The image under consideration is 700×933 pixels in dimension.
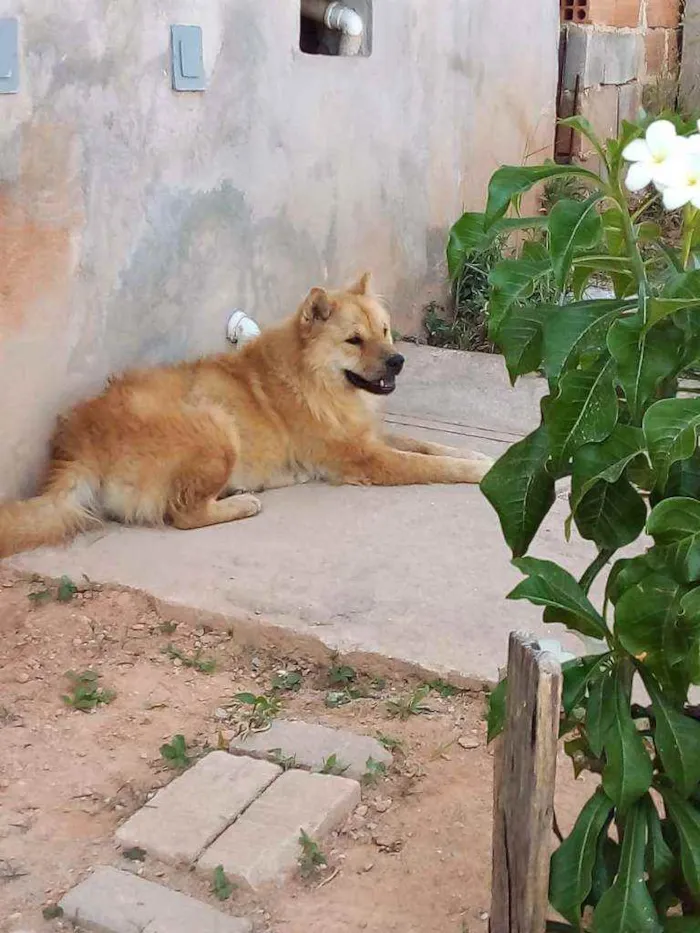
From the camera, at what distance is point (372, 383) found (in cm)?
482

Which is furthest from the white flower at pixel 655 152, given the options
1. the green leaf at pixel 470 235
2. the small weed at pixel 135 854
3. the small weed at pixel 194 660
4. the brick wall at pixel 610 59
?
the brick wall at pixel 610 59

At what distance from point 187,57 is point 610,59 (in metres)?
4.64

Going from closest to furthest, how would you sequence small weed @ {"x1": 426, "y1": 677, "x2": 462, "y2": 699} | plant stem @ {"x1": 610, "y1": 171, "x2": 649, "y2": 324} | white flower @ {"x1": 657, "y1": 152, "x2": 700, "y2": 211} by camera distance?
white flower @ {"x1": 657, "y1": 152, "x2": 700, "y2": 211}
plant stem @ {"x1": 610, "y1": 171, "x2": 649, "y2": 324}
small weed @ {"x1": 426, "y1": 677, "x2": 462, "y2": 699}

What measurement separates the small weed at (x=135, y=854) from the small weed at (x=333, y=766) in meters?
0.49

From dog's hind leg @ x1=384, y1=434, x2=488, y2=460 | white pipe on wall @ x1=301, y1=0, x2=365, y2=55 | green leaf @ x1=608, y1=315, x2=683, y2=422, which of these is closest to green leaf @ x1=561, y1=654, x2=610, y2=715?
green leaf @ x1=608, y1=315, x2=683, y2=422

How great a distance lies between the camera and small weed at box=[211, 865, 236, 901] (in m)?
2.29

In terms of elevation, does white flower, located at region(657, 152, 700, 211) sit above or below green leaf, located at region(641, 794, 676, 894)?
above

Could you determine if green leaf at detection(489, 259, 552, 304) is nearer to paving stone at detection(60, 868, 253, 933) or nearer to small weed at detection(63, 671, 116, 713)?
paving stone at detection(60, 868, 253, 933)

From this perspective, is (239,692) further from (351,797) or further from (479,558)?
(479,558)

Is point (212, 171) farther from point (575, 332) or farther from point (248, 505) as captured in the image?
point (575, 332)

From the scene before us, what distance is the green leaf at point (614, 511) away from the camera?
1.62m

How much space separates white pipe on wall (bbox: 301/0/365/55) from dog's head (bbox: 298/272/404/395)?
1749mm

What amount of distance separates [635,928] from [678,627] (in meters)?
0.50

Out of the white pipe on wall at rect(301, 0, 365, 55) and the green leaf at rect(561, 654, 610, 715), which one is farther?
the white pipe on wall at rect(301, 0, 365, 55)
